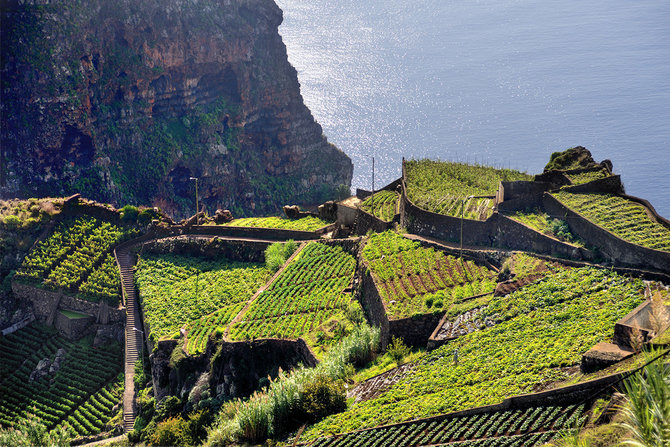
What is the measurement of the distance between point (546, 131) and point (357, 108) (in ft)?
147

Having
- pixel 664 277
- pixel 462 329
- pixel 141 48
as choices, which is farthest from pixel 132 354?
pixel 141 48

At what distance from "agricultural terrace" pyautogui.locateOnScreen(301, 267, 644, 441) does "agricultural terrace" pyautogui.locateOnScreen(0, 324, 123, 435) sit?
23800 mm

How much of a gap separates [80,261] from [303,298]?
76.7 ft

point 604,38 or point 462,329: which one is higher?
point 604,38

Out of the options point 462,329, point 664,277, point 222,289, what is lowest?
point 222,289

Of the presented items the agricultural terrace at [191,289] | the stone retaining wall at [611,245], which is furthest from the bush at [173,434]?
the stone retaining wall at [611,245]

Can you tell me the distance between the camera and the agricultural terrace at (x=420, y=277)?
1736 inches

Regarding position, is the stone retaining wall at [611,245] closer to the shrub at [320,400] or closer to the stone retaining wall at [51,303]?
the shrub at [320,400]

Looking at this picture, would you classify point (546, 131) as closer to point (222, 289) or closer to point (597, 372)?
point (222, 289)

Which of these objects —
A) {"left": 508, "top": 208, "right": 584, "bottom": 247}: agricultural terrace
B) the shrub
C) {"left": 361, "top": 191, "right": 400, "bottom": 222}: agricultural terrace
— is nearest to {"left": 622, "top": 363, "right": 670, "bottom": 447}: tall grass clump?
the shrub

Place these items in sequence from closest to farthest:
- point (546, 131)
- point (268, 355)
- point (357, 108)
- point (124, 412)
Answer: point (268, 355), point (124, 412), point (546, 131), point (357, 108)

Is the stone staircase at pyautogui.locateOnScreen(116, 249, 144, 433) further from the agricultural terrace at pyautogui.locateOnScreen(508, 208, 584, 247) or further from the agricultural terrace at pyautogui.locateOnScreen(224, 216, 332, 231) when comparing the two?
the agricultural terrace at pyautogui.locateOnScreen(508, 208, 584, 247)

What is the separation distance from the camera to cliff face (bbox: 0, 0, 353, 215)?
369ft

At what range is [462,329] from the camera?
4069 centimetres
